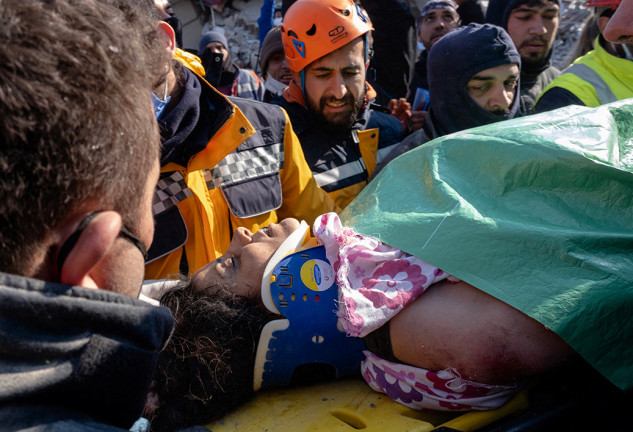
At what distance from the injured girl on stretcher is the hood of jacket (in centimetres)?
62

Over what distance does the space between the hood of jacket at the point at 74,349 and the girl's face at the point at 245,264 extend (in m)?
0.73

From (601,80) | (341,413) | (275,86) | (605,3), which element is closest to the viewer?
(341,413)

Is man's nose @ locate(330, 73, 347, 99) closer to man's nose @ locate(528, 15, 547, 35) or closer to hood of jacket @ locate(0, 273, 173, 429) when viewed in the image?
man's nose @ locate(528, 15, 547, 35)

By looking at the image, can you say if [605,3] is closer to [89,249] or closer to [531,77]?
[531,77]

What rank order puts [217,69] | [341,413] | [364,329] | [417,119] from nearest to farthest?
[364,329] → [341,413] → [417,119] → [217,69]

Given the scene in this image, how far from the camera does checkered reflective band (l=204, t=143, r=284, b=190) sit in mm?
2625

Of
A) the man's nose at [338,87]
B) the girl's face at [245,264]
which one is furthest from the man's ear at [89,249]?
the man's nose at [338,87]

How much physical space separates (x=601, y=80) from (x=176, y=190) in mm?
2528

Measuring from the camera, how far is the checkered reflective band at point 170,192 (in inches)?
95.5

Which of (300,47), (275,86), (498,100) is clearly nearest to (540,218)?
(498,100)

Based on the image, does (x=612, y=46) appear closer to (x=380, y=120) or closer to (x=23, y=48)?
(x=380, y=120)

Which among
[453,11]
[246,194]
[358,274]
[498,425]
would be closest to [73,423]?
[358,274]

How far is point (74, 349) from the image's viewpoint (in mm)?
1004

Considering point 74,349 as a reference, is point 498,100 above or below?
below
